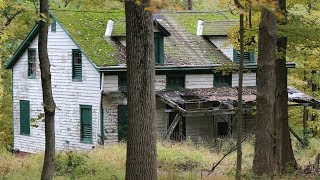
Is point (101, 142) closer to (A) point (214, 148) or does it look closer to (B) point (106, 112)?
(B) point (106, 112)

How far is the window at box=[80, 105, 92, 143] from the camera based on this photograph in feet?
117

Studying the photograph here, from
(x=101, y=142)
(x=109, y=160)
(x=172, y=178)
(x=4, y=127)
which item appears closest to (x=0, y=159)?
(x=109, y=160)

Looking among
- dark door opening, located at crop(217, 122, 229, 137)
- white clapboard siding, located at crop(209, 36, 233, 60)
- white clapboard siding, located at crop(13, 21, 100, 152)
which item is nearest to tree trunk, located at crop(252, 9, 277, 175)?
white clapboard siding, located at crop(13, 21, 100, 152)

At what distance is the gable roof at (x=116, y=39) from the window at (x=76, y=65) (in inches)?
36.7

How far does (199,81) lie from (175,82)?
51.6 inches

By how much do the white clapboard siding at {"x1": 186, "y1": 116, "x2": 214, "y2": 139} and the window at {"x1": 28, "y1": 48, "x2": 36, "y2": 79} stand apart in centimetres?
871

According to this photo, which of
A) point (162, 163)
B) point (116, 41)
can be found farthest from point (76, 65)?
point (162, 163)

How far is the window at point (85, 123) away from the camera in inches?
1407

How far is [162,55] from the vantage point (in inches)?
1423

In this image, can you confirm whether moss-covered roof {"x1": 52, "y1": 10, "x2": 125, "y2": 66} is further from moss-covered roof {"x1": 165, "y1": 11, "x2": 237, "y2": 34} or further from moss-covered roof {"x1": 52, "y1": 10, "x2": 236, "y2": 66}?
moss-covered roof {"x1": 165, "y1": 11, "x2": 237, "y2": 34}

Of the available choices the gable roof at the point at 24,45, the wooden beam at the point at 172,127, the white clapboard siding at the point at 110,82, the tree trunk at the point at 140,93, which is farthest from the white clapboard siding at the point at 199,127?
the tree trunk at the point at 140,93

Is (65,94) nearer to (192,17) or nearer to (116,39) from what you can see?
(116,39)

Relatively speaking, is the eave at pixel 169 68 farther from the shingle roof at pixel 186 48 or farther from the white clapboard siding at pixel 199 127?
the white clapboard siding at pixel 199 127

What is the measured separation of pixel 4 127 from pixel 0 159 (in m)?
23.3
